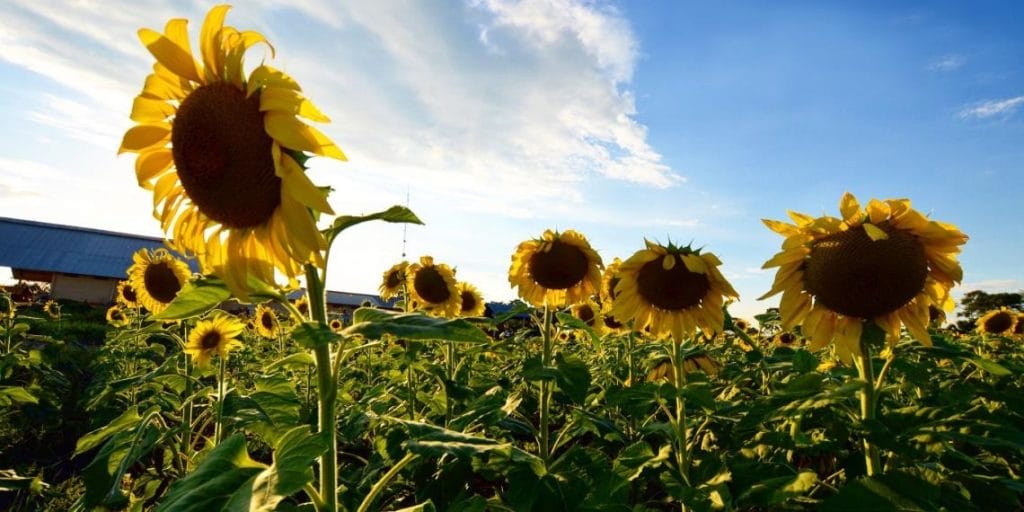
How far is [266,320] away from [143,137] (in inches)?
323

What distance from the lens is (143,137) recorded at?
6.53 ft

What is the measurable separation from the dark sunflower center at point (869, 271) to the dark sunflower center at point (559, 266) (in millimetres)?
2248

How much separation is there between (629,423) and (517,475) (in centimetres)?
250

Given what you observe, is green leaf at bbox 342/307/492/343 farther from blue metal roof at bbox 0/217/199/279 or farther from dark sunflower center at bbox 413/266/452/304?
blue metal roof at bbox 0/217/199/279

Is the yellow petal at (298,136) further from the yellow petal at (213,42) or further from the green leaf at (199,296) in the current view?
the green leaf at (199,296)

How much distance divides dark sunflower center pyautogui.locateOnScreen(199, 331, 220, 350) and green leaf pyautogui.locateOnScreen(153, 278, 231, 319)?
A: 12.8 ft

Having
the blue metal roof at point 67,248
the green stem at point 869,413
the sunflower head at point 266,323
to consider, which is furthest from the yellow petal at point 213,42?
the blue metal roof at point 67,248

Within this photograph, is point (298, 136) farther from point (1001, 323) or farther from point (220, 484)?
point (1001, 323)

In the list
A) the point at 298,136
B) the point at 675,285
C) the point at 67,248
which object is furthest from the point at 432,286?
the point at 67,248

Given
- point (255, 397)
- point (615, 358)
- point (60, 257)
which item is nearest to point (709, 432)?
point (255, 397)

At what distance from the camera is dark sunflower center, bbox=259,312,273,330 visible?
954 cm

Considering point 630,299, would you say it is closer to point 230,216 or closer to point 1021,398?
point 1021,398

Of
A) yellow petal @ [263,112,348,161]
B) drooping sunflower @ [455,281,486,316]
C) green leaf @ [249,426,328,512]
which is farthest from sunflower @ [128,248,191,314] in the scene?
green leaf @ [249,426,328,512]

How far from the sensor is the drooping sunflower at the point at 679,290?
359 centimetres
